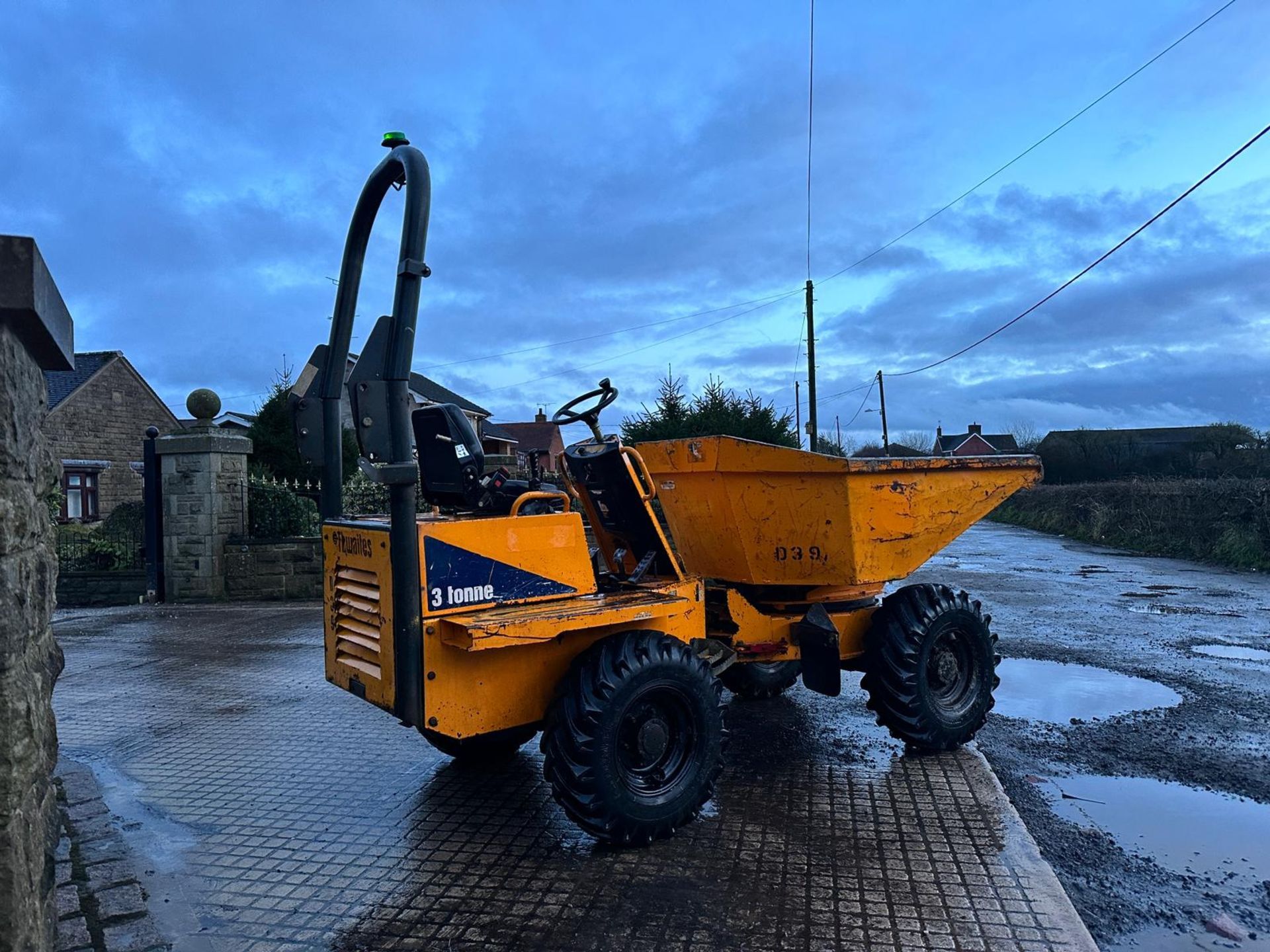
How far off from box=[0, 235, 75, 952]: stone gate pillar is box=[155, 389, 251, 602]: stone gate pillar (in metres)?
10.0

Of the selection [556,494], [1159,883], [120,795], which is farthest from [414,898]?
[1159,883]

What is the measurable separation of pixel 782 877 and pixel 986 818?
1.15m

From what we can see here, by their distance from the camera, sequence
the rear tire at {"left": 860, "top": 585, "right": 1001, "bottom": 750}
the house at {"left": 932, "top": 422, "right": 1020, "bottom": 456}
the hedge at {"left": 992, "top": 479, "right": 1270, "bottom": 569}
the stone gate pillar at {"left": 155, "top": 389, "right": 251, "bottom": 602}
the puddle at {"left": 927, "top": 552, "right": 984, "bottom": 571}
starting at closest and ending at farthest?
the rear tire at {"left": 860, "top": 585, "right": 1001, "bottom": 750} < the stone gate pillar at {"left": 155, "top": 389, "right": 251, "bottom": 602} < the hedge at {"left": 992, "top": 479, "right": 1270, "bottom": 569} < the puddle at {"left": 927, "top": 552, "right": 984, "bottom": 571} < the house at {"left": 932, "top": 422, "right": 1020, "bottom": 456}

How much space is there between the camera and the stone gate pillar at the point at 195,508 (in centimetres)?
1177

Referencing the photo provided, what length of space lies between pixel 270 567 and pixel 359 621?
863cm

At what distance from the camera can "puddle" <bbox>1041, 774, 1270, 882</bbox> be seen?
3.98 meters

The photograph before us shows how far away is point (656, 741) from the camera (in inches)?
161

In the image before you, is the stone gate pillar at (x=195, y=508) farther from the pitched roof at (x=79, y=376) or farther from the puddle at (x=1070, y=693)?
the pitched roof at (x=79, y=376)

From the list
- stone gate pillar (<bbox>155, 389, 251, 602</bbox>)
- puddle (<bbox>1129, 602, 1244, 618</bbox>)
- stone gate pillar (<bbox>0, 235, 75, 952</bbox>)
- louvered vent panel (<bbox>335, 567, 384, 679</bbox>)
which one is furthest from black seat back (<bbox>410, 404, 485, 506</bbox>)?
puddle (<bbox>1129, 602, 1244, 618</bbox>)

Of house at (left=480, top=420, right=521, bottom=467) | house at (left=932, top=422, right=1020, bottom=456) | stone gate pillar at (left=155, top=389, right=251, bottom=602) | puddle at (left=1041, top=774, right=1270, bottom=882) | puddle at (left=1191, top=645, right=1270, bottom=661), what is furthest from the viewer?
house at (left=932, top=422, right=1020, bottom=456)

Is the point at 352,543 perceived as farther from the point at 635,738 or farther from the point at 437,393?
the point at 437,393

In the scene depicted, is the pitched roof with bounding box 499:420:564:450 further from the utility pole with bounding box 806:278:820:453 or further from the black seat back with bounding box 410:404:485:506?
the black seat back with bounding box 410:404:485:506

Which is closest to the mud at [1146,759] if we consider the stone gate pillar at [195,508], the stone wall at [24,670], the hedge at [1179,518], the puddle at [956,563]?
the stone wall at [24,670]

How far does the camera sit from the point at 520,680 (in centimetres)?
401
